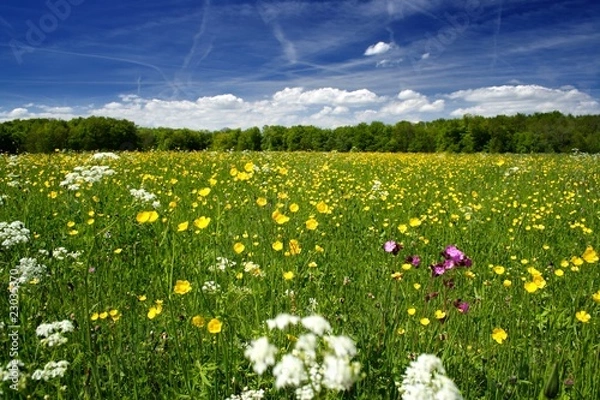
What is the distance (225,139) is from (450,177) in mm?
60552

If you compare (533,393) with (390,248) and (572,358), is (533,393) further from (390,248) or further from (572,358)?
(390,248)

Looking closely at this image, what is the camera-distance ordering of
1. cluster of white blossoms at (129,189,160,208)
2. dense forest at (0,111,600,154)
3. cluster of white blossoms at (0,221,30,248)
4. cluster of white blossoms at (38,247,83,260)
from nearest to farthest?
1. cluster of white blossoms at (0,221,30,248)
2. cluster of white blossoms at (38,247,83,260)
3. cluster of white blossoms at (129,189,160,208)
4. dense forest at (0,111,600,154)

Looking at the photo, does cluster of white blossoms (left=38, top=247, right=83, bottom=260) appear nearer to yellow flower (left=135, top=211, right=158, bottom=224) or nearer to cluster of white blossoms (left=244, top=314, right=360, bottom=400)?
yellow flower (left=135, top=211, right=158, bottom=224)

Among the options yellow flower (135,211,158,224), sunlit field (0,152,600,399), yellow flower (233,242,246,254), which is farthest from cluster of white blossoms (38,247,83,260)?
yellow flower (233,242,246,254)

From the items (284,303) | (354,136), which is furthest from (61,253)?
(354,136)

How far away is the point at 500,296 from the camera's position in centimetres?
315

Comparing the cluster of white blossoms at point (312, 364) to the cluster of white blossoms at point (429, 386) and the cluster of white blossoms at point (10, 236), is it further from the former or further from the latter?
the cluster of white blossoms at point (10, 236)

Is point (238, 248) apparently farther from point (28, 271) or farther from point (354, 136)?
point (354, 136)

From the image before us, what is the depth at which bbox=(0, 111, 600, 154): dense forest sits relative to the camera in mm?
33438

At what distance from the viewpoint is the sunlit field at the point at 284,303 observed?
191 cm

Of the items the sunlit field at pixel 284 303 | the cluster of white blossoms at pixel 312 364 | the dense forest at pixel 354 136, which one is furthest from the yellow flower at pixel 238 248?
the dense forest at pixel 354 136

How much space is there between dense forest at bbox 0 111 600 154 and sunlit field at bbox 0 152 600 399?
25372 mm

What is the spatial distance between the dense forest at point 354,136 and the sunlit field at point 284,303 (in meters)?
25.4

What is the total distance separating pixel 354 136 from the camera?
62.5 metres
